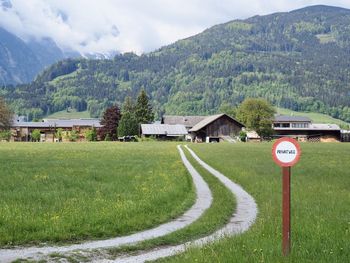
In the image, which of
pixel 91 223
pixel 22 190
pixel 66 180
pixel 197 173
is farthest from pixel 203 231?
pixel 197 173

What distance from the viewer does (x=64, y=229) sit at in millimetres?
14188

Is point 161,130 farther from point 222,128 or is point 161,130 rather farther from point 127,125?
point 222,128

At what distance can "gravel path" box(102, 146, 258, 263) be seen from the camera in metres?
11.8

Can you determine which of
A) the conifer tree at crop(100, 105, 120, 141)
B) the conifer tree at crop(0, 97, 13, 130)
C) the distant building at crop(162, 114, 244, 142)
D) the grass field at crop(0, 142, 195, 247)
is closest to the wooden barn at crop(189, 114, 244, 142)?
the distant building at crop(162, 114, 244, 142)

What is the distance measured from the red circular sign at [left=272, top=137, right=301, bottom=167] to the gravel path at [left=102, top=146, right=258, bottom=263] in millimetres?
3537

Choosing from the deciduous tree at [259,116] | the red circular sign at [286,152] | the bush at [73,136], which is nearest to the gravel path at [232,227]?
the red circular sign at [286,152]

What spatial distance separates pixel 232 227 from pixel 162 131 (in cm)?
14087

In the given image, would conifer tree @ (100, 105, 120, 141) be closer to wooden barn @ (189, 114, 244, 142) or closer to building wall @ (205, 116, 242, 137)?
wooden barn @ (189, 114, 244, 142)

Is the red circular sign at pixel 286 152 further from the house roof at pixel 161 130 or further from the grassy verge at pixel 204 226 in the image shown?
the house roof at pixel 161 130

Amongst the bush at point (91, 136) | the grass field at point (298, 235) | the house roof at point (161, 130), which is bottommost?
the grass field at point (298, 235)

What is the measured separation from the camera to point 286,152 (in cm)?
989

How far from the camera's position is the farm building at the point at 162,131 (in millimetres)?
153125

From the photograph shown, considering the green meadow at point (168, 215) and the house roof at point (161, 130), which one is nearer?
the green meadow at point (168, 215)

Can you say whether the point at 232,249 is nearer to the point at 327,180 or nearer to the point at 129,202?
the point at 129,202
